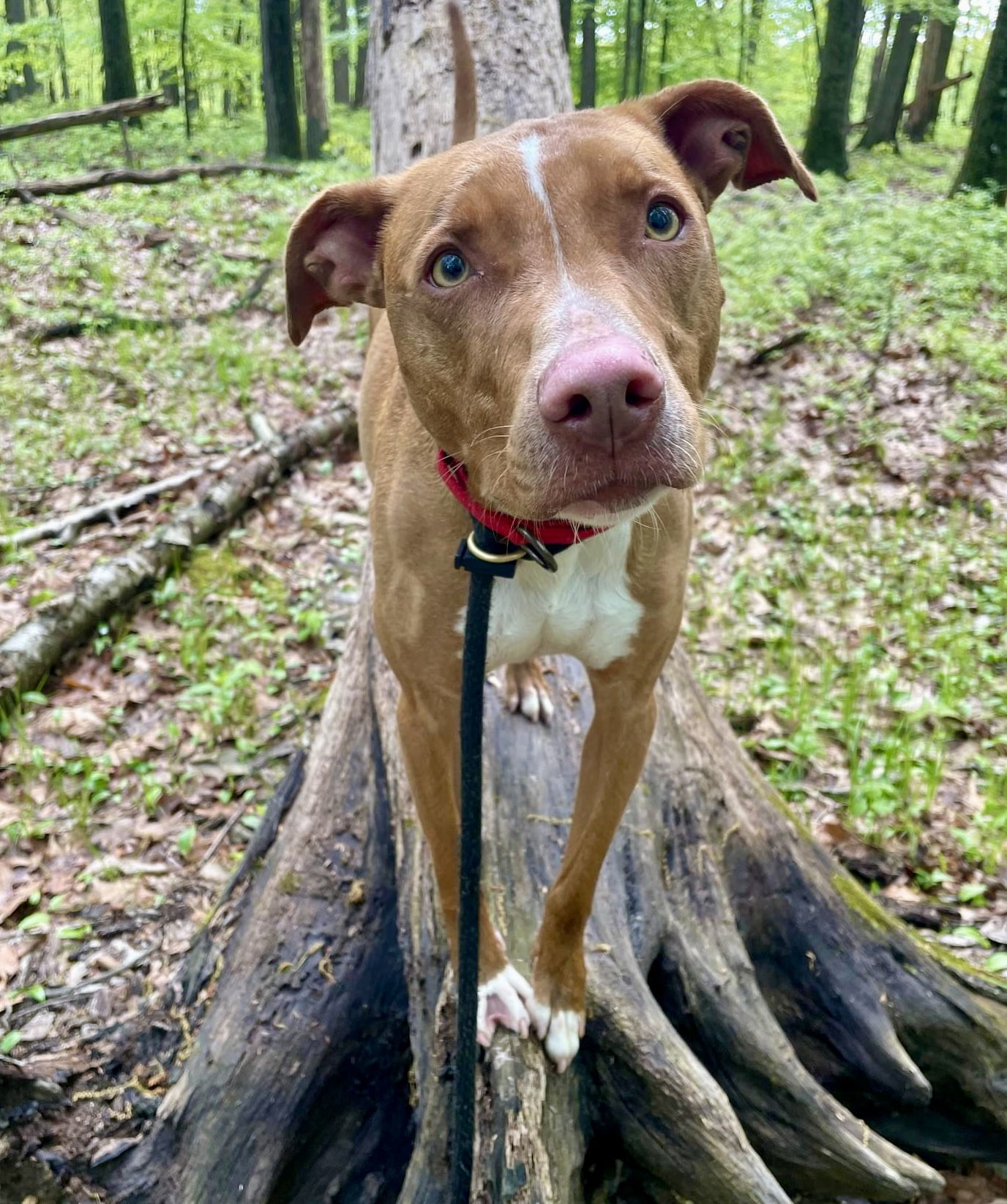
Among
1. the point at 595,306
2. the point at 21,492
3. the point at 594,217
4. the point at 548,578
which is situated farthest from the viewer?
the point at 21,492

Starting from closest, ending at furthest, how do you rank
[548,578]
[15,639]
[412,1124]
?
[548,578], [412,1124], [15,639]

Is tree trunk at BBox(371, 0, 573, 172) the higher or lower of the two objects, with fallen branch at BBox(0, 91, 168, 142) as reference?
higher

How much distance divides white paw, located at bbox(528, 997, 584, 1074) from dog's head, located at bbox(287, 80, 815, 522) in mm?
1315

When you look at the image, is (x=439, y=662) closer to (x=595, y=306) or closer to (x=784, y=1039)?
(x=595, y=306)

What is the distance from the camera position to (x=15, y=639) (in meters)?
4.39

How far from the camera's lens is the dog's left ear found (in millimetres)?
2025

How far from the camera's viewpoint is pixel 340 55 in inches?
946

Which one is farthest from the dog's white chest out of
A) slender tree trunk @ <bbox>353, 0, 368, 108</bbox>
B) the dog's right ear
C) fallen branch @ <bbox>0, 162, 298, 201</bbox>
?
slender tree trunk @ <bbox>353, 0, 368, 108</bbox>

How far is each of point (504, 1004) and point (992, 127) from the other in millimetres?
9931

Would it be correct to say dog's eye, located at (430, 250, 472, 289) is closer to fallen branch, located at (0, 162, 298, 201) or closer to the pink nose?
the pink nose

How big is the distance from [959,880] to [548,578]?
235 cm

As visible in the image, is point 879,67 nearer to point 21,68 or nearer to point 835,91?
point 835,91

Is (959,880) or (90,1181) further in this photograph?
(959,880)

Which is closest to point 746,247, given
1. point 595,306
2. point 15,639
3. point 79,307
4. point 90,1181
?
point 79,307
